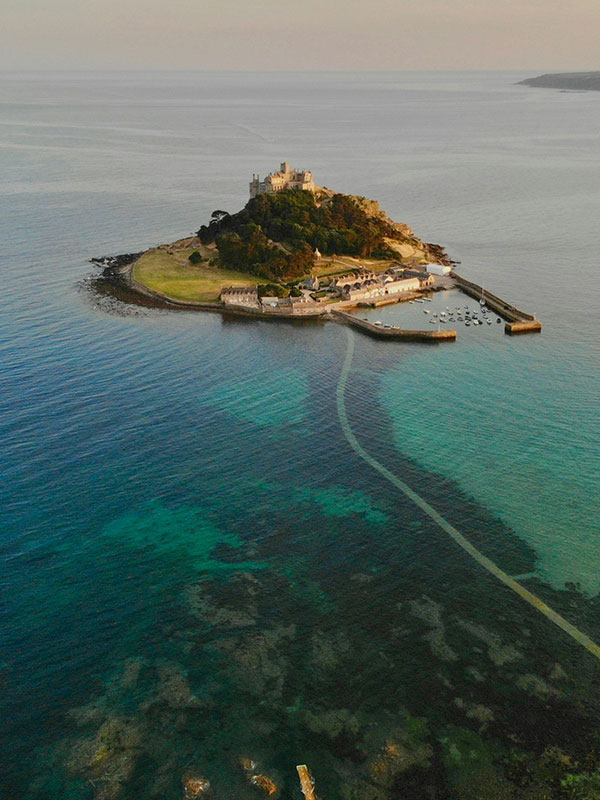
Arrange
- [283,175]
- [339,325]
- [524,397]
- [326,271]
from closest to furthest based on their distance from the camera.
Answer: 1. [524,397]
2. [339,325]
3. [326,271]
4. [283,175]

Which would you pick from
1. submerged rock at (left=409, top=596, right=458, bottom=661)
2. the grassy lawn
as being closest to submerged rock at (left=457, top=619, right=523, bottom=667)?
submerged rock at (left=409, top=596, right=458, bottom=661)

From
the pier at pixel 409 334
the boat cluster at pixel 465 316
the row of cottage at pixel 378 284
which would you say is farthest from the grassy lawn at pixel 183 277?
the boat cluster at pixel 465 316

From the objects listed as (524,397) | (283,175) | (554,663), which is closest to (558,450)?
(524,397)

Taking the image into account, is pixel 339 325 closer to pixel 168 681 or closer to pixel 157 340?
pixel 157 340

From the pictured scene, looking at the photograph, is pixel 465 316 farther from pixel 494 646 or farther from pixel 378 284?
pixel 494 646

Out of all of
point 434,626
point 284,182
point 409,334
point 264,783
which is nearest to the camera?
point 264,783

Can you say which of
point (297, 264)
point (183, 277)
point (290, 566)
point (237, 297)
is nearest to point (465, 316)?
point (297, 264)
